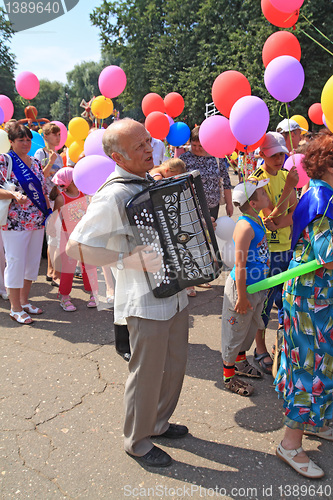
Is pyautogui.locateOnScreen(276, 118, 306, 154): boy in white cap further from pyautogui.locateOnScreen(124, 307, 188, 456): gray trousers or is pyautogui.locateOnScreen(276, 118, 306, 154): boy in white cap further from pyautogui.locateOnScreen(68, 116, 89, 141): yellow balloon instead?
pyautogui.locateOnScreen(124, 307, 188, 456): gray trousers

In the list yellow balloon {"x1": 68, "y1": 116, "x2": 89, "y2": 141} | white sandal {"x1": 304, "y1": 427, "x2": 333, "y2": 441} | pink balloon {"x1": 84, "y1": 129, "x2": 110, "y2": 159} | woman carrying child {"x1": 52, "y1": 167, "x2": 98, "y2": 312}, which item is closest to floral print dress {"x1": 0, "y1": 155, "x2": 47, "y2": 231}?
woman carrying child {"x1": 52, "y1": 167, "x2": 98, "y2": 312}

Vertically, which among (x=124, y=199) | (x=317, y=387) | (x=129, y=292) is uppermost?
(x=124, y=199)

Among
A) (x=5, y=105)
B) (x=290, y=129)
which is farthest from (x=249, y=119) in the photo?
(x=5, y=105)

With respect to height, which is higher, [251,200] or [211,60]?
[211,60]

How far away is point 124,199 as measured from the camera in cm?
204

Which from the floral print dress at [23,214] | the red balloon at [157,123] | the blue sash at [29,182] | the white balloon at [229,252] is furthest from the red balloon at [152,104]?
the white balloon at [229,252]

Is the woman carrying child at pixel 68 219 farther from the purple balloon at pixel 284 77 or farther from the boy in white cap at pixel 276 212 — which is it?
the purple balloon at pixel 284 77

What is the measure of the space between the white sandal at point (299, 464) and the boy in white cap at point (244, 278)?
26.4 inches

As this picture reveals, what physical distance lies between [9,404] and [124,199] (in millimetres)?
1845

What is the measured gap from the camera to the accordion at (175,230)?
76.1 inches

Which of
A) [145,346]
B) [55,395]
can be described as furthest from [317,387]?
[55,395]

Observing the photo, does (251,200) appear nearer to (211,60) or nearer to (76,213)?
(76,213)

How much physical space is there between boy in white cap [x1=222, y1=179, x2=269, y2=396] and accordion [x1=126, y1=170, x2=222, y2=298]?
634mm

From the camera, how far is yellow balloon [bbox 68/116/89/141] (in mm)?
5544
